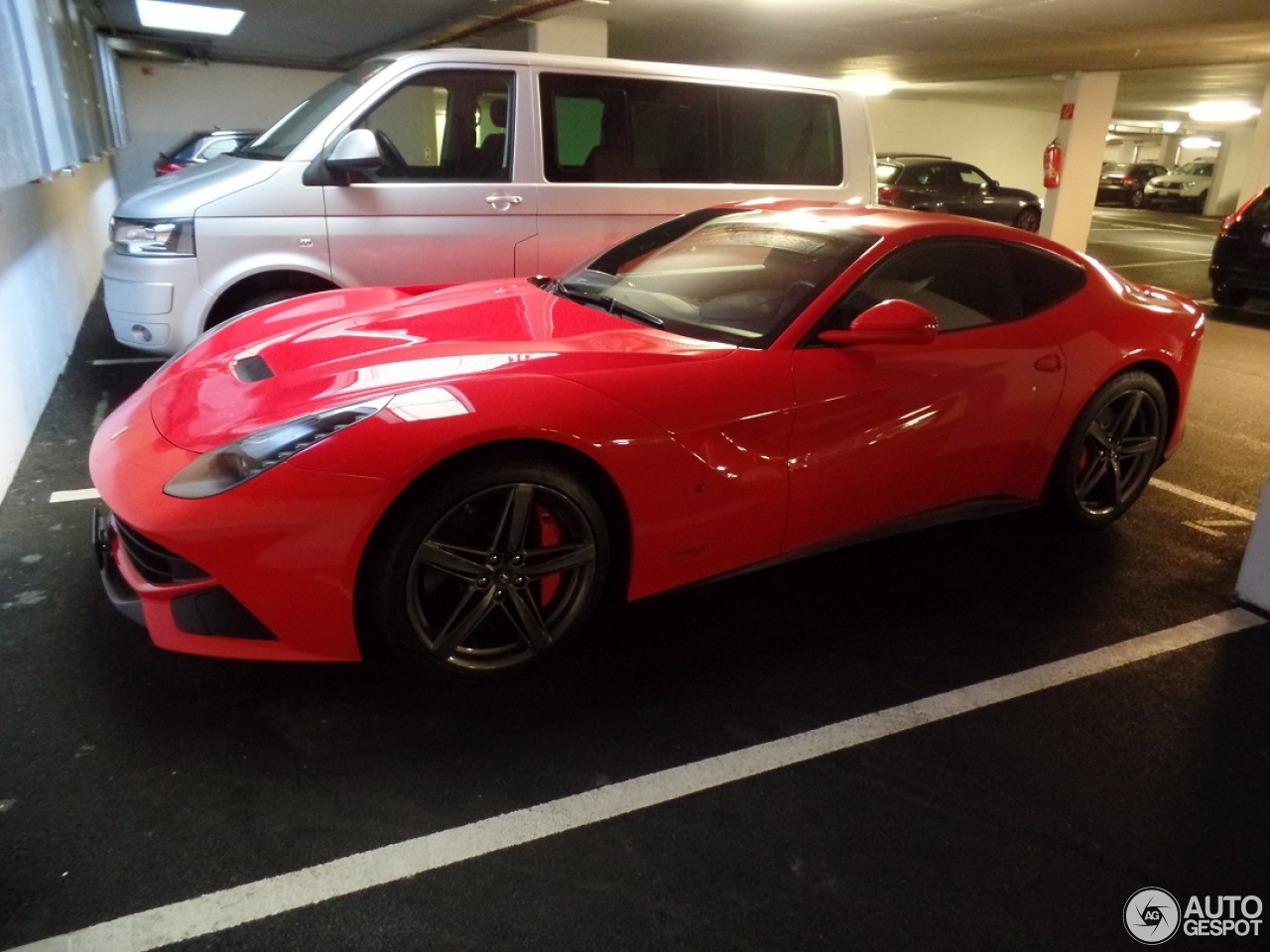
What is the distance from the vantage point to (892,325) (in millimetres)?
2799

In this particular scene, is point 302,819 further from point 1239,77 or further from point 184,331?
point 1239,77

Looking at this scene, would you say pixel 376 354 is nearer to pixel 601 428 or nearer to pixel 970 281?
pixel 601 428

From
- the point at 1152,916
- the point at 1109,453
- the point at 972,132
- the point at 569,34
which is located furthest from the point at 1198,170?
the point at 1152,916

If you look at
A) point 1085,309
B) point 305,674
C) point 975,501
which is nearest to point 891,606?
point 975,501

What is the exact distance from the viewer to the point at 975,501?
340 cm

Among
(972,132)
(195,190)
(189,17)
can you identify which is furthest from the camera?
(972,132)

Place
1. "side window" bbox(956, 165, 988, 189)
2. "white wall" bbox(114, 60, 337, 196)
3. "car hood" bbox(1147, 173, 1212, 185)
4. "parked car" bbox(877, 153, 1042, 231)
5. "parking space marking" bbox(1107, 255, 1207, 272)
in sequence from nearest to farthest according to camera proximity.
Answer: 1. "parking space marking" bbox(1107, 255, 1207, 272)
2. "parked car" bbox(877, 153, 1042, 231)
3. "side window" bbox(956, 165, 988, 189)
4. "white wall" bbox(114, 60, 337, 196)
5. "car hood" bbox(1147, 173, 1212, 185)

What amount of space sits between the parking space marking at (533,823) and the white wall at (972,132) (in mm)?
23495

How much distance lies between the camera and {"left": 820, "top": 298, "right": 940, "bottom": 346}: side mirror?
110 inches

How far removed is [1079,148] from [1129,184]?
63.5ft

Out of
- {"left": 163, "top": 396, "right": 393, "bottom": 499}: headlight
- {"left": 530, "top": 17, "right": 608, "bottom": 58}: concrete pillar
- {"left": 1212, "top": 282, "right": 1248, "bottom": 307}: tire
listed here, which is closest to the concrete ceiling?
{"left": 530, "top": 17, "right": 608, "bottom": 58}: concrete pillar

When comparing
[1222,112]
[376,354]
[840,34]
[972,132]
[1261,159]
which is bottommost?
[376,354]

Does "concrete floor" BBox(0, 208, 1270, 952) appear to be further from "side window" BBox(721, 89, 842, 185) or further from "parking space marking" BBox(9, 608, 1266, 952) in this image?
"side window" BBox(721, 89, 842, 185)

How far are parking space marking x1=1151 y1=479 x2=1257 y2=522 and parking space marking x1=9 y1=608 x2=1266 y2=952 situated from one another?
1668 mm
